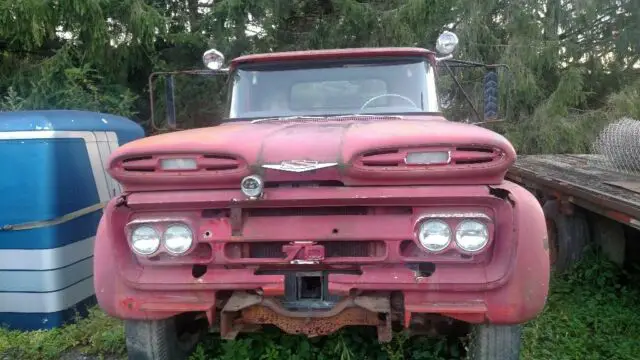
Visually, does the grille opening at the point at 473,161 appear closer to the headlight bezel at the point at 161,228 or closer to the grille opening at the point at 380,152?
the grille opening at the point at 380,152

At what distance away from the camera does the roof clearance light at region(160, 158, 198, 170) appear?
313 centimetres

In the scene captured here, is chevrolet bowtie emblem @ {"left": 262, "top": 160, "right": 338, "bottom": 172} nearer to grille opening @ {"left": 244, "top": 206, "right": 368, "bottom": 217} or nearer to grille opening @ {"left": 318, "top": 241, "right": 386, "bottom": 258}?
grille opening @ {"left": 244, "top": 206, "right": 368, "bottom": 217}

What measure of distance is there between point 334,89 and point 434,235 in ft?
6.17

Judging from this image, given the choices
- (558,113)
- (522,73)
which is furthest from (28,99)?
(558,113)

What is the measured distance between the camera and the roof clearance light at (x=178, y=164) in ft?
10.3

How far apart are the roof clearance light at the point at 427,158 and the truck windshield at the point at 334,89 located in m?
1.37

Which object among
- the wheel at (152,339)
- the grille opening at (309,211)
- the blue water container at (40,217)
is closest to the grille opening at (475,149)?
the grille opening at (309,211)

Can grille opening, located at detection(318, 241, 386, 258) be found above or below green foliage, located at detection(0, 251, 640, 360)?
above

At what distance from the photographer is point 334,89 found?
4.55 metres

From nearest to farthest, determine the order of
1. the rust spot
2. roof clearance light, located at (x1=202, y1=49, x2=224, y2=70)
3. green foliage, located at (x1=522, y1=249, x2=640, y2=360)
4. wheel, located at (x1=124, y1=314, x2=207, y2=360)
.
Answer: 1. the rust spot
2. wheel, located at (x1=124, y1=314, x2=207, y2=360)
3. green foliage, located at (x1=522, y1=249, x2=640, y2=360)
4. roof clearance light, located at (x1=202, y1=49, x2=224, y2=70)

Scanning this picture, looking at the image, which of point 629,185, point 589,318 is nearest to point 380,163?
point 589,318

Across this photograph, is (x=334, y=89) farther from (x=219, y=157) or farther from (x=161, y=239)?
(x=161, y=239)

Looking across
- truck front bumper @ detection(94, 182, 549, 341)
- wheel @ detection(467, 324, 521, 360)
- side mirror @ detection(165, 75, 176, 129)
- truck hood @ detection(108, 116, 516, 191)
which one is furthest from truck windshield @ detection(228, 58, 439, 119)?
wheel @ detection(467, 324, 521, 360)

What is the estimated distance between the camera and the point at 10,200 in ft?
15.6
